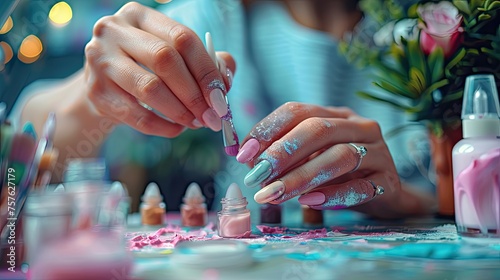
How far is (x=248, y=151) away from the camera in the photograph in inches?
19.5

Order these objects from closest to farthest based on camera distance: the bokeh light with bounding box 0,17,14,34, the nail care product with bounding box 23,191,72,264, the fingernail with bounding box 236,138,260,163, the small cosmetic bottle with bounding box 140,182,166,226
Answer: the nail care product with bounding box 23,191,72,264, the bokeh light with bounding box 0,17,14,34, the fingernail with bounding box 236,138,260,163, the small cosmetic bottle with bounding box 140,182,166,226

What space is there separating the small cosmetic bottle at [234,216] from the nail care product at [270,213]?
3.7 inches

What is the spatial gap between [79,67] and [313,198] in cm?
37

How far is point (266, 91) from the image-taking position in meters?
0.86

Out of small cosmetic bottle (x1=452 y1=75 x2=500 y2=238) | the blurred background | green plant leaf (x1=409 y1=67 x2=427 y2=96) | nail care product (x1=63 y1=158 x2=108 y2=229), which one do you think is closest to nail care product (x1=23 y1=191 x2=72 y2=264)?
nail care product (x1=63 y1=158 x2=108 y2=229)

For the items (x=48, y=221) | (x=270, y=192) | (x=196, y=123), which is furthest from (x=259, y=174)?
(x=48, y=221)

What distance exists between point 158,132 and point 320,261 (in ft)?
1.07

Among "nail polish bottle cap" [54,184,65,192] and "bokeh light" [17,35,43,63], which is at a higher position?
"bokeh light" [17,35,43,63]

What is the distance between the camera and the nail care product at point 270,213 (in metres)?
0.59

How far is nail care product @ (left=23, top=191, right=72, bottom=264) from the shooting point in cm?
27

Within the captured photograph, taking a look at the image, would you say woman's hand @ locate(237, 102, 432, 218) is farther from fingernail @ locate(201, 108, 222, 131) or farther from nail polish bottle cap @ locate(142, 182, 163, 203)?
nail polish bottle cap @ locate(142, 182, 163, 203)

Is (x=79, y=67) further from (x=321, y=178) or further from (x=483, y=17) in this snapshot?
(x=483, y=17)

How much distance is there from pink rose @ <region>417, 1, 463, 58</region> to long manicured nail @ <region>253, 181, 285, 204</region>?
273 millimetres

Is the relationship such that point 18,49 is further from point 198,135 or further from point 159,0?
point 198,135
